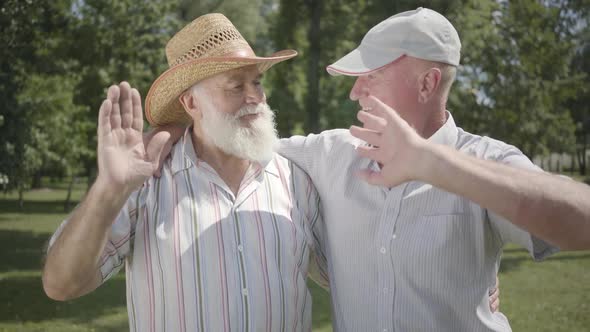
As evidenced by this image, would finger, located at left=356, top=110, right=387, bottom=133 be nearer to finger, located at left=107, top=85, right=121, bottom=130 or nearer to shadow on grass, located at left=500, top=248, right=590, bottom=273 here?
finger, located at left=107, top=85, right=121, bottom=130

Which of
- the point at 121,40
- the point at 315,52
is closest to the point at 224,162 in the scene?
the point at 315,52

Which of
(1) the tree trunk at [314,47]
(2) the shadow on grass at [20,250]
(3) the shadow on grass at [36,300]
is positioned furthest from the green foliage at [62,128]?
(3) the shadow on grass at [36,300]

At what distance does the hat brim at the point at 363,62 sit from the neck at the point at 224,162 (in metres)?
0.87

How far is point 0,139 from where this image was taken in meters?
14.2

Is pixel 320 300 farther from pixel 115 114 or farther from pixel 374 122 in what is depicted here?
pixel 374 122

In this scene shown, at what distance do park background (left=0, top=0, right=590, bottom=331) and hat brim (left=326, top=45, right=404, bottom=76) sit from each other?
1800 millimetres

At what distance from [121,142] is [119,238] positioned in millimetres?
589

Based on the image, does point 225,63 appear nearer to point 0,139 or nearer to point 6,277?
point 6,277

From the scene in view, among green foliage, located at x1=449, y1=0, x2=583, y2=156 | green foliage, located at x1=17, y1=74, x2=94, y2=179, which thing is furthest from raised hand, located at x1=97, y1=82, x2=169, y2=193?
green foliage, located at x1=17, y1=74, x2=94, y2=179

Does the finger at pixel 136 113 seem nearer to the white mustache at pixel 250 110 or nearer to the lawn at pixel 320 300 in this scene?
the white mustache at pixel 250 110

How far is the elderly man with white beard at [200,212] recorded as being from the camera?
2.64 m

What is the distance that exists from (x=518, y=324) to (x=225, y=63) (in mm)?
7589

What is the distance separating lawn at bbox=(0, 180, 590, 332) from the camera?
9094 mm

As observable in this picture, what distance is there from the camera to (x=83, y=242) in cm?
262
